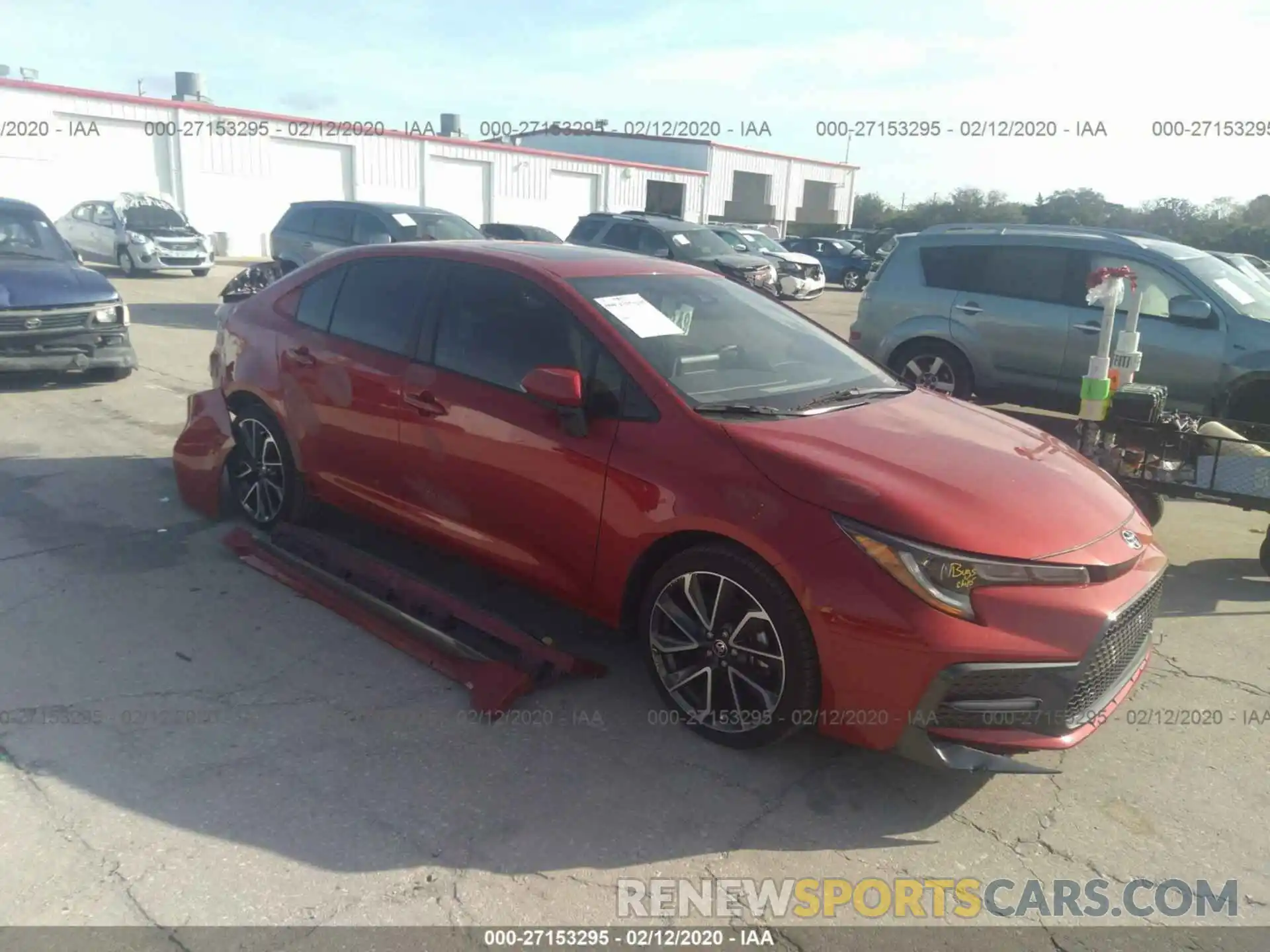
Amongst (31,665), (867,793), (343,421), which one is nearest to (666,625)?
(867,793)

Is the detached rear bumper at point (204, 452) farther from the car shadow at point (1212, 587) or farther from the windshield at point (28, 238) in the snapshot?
the car shadow at point (1212, 587)

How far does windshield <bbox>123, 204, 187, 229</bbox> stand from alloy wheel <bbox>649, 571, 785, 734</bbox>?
1989 cm

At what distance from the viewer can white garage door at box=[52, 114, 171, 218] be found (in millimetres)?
23578

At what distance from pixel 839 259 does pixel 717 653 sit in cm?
2809

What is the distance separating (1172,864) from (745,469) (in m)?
1.86

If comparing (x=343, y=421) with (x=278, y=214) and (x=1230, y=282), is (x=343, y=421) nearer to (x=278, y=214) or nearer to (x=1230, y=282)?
(x=1230, y=282)

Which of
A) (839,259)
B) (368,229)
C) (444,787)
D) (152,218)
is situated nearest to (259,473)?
(444,787)

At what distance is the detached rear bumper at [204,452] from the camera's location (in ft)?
18.7

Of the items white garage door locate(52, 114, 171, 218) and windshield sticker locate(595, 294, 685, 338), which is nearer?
windshield sticker locate(595, 294, 685, 338)

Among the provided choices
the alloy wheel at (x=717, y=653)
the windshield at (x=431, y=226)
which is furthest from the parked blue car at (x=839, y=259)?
the alloy wheel at (x=717, y=653)

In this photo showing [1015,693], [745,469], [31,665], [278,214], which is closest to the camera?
[1015,693]

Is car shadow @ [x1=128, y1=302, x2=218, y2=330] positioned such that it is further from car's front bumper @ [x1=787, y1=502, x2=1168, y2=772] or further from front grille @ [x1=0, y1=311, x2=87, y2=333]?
car's front bumper @ [x1=787, y1=502, x2=1168, y2=772]

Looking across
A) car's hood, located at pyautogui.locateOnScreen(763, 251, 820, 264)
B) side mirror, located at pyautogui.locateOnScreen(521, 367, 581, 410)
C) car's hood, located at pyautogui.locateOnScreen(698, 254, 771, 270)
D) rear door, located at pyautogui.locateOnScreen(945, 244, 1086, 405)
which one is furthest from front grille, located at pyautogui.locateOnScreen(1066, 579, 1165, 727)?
car's hood, located at pyautogui.locateOnScreen(763, 251, 820, 264)

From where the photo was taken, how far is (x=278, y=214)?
92.5 ft
